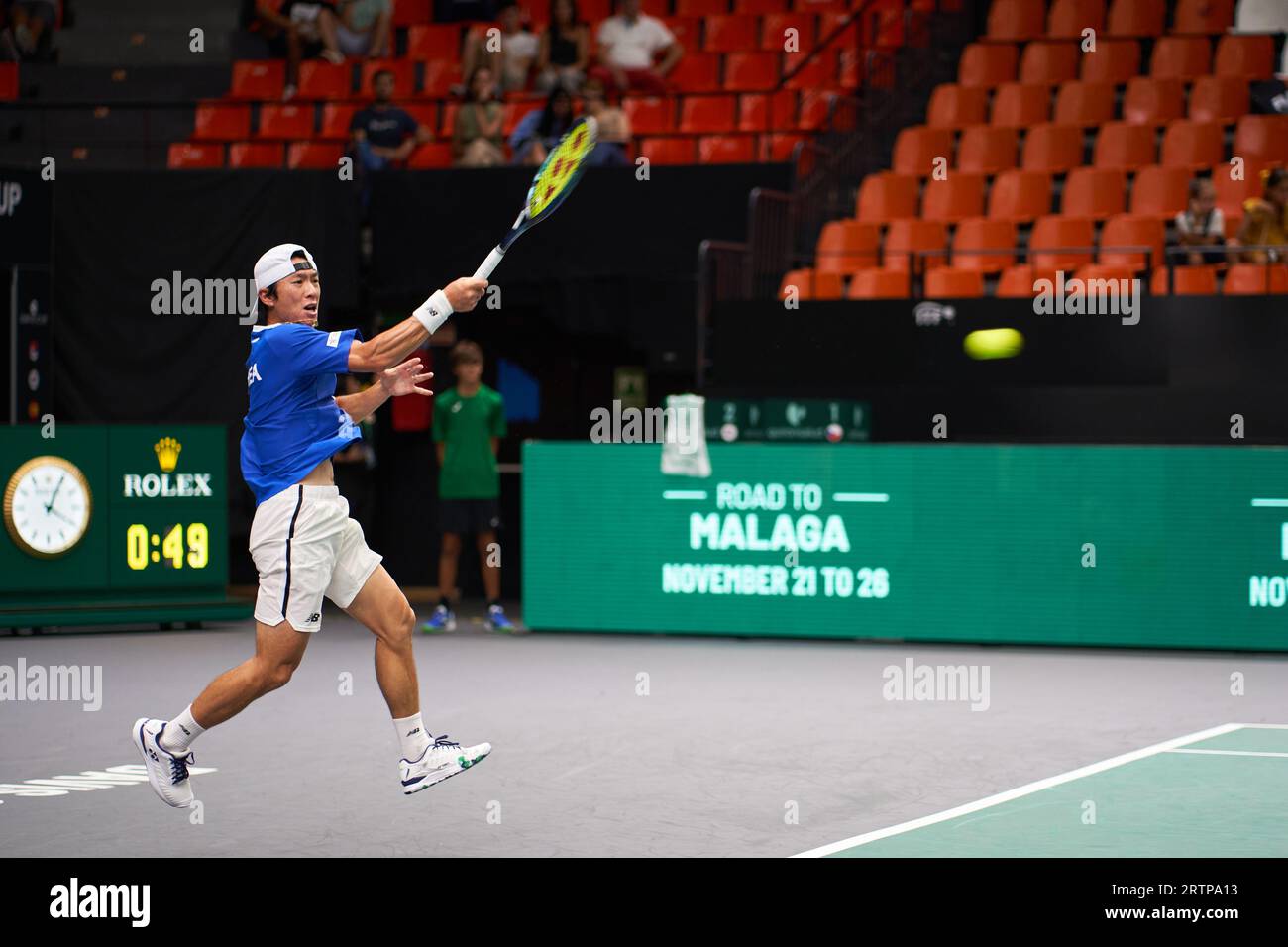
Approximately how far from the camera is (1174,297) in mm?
15461

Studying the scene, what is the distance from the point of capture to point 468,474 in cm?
1510

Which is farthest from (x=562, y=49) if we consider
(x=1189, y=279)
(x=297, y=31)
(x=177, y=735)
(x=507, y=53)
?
(x=177, y=735)

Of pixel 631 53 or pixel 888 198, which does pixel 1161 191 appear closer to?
pixel 888 198

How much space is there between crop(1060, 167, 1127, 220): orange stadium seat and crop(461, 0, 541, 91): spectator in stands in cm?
605

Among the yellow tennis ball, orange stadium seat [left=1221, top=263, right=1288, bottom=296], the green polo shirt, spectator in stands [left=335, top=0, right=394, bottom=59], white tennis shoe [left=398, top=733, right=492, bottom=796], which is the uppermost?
spectator in stands [left=335, top=0, right=394, bottom=59]

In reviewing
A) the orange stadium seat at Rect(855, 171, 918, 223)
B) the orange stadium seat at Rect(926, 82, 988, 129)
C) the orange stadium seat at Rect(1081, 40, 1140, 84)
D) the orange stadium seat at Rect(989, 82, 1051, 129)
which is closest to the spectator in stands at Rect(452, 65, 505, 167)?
the orange stadium seat at Rect(855, 171, 918, 223)

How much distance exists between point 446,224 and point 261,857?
11712 millimetres

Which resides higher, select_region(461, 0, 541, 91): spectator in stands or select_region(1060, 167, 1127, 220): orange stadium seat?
select_region(461, 0, 541, 91): spectator in stands

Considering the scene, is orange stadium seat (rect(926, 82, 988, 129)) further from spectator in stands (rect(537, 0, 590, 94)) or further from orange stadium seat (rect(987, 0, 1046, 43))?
spectator in stands (rect(537, 0, 590, 94))

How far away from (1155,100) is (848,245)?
11.0ft

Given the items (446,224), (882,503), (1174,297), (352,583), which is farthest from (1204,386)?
(352,583)

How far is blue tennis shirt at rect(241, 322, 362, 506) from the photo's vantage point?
7430mm

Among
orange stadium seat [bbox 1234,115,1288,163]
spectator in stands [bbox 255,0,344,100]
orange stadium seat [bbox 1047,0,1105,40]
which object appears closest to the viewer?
orange stadium seat [bbox 1234,115,1288,163]

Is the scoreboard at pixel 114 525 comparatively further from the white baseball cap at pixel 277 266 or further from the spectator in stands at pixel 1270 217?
the spectator in stands at pixel 1270 217
